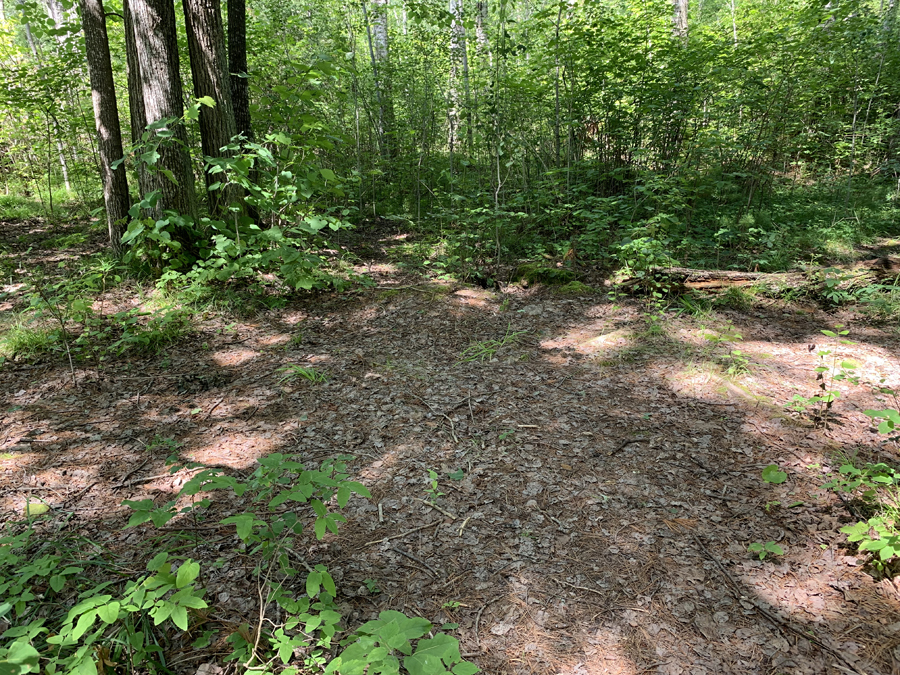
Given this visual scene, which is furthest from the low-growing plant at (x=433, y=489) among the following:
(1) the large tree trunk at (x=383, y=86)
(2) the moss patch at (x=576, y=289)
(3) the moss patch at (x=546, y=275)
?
(1) the large tree trunk at (x=383, y=86)

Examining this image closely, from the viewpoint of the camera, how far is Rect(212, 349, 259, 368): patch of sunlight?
4.11 meters

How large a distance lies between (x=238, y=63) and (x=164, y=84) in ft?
4.70

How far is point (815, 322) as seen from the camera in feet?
15.2

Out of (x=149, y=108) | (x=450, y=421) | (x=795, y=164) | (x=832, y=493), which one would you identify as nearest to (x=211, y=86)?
(x=149, y=108)

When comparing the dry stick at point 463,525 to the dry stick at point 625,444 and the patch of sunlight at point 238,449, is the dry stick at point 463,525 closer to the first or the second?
the dry stick at point 625,444

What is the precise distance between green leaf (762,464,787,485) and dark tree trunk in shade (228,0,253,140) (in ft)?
20.6

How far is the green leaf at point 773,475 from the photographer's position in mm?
2476

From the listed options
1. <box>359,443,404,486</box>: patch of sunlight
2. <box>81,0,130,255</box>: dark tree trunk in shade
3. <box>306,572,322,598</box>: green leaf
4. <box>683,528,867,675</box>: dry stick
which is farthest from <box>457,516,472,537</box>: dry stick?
<box>81,0,130,255</box>: dark tree trunk in shade

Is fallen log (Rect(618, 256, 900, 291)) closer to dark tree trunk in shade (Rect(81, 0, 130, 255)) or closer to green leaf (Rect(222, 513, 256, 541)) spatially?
green leaf (Rect(222, 513, 256, 541))

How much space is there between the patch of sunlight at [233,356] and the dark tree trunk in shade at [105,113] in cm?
Answer: 264

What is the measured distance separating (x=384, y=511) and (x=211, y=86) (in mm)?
5302

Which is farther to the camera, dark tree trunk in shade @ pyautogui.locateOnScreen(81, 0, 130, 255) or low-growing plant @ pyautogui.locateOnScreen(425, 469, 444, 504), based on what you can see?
dark tree trunk in shade @ pyautogui.locateOnScreen(81, 0, 130, 255)

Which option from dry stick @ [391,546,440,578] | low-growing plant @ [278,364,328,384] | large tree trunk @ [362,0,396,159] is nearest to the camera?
dry stick @ [391,546,440,578]

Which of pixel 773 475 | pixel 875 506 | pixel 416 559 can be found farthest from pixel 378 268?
pixel 875 506
